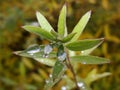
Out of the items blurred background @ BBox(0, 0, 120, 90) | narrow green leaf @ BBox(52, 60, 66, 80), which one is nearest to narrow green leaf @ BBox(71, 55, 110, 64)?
narrow green leaf @ BBox(52, 60, 66, 80)

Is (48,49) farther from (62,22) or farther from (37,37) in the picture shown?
(37,37)

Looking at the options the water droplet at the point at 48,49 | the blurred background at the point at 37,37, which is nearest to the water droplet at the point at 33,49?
the water droplet at the point at 48,49

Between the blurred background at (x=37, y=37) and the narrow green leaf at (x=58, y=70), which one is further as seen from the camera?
the blurred background at (x=37, y=37)

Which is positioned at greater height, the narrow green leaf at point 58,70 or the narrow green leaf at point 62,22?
the narrow green leaf at point 62,22

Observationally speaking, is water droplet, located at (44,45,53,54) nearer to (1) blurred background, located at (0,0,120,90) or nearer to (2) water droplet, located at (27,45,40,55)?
(2) water droplet, located at (27,45,40,55)

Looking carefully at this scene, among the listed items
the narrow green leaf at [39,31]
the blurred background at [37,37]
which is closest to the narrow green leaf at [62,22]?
the narrow green leaf at [39,31]

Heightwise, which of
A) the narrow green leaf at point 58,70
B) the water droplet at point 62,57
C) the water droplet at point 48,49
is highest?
the water droplet at point 48,49

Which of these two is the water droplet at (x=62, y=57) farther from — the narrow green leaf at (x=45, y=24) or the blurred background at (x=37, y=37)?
the blurred background at (x=37, y=37)

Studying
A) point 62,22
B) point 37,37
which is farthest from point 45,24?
point 37,37

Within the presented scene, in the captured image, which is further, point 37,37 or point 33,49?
point 37,37

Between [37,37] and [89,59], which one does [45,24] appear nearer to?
[89,59]
